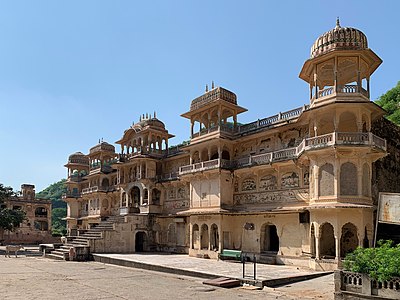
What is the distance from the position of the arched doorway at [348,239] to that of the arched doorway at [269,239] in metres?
4.99

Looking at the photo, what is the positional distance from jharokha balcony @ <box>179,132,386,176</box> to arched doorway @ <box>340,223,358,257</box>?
4.66 meters

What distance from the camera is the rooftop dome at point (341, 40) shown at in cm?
2059

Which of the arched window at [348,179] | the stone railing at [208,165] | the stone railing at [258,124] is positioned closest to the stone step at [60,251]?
the stone railing at [208,165]

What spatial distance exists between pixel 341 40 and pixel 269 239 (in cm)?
1301

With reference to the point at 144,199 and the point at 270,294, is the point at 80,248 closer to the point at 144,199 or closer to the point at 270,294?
the point at 144,199

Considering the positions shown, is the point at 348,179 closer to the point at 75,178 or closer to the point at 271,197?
the point at 271,197

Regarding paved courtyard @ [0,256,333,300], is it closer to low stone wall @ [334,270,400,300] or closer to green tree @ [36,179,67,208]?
low stone wall @ [334,270,400,300]

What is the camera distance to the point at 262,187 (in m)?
25.9

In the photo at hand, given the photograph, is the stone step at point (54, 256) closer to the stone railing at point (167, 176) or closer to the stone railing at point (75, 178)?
the stone railing at point (167, 176)

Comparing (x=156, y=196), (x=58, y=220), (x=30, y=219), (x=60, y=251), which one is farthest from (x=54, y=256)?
(x=58, y=220)

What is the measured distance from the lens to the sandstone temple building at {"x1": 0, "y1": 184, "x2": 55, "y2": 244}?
56375mm

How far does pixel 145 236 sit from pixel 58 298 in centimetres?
2125

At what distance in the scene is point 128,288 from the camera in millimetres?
15359

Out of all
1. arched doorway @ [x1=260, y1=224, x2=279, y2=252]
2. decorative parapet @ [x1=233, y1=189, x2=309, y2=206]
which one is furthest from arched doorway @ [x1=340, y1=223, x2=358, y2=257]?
arched doorway @ [x1=260, y1=224, x2=279, y2=252]
